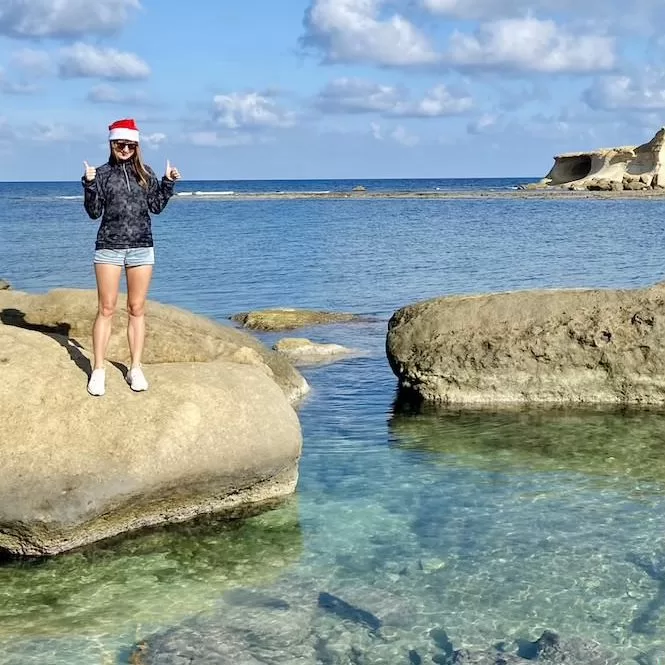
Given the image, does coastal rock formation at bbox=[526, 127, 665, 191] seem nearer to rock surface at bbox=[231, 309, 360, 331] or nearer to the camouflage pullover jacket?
rock surface at bbox=[231, 309, 360, 331]

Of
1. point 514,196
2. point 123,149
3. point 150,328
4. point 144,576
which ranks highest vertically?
point 514,196

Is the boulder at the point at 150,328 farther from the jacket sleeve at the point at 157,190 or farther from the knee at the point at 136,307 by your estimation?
the jacket sleeve at the point at 157,190

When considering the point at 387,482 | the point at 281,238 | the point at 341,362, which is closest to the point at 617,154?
the point at 281,238

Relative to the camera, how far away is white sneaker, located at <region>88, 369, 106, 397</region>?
857cm

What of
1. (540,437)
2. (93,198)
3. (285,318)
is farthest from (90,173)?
(285,318)

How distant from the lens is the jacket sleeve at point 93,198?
322 inches

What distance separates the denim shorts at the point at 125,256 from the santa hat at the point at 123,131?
3.24 feet

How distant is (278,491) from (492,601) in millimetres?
2896

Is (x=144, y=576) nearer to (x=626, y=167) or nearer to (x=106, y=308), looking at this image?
(x=106, y=308)

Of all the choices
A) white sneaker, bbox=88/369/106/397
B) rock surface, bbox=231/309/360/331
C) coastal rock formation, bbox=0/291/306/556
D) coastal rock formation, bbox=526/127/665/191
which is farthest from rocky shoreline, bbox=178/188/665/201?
white sneaker, bbox=88/369/106/397

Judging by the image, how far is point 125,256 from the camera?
8469 millimetres

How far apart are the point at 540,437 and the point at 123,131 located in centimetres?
665

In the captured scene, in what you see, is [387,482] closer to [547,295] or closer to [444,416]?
[444,416]

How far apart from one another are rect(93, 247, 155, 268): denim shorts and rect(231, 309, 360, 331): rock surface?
36.4 ft
